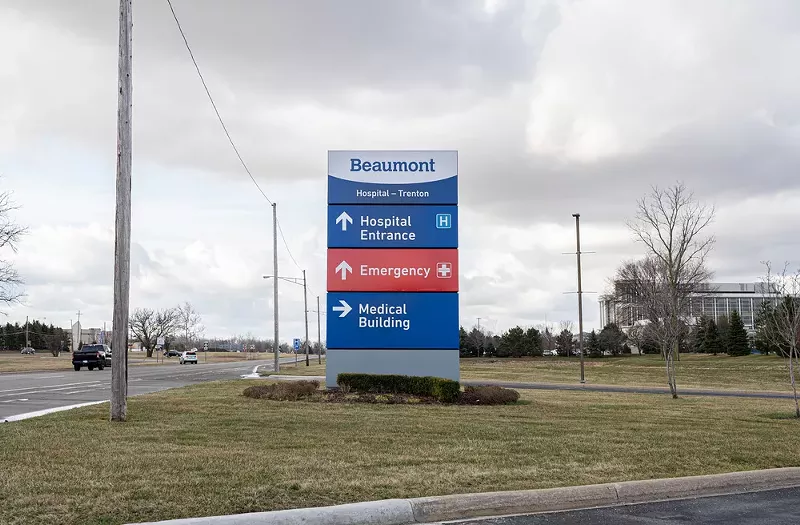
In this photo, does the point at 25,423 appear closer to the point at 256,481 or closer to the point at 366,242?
the point at 256,481

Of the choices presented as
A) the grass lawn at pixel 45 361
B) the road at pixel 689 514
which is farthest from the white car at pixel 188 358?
the road at pixel 689 514

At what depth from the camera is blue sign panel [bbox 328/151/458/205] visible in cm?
2334

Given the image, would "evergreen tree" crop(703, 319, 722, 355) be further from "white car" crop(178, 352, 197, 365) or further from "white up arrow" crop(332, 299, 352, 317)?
"white up arrow" crop(332, 299, 352, 317)

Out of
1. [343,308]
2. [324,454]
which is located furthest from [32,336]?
[324,454]

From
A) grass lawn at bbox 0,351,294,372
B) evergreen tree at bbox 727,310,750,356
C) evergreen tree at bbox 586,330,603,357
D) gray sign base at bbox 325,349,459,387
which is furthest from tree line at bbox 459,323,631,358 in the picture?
gray sign base at bbox 325,349,459,387

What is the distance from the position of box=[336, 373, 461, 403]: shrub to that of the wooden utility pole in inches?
326

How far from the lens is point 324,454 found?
9.70 metres

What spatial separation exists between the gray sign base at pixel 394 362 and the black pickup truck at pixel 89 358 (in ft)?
104

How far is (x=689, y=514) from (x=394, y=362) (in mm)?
16005

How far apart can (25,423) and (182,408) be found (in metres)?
3.60

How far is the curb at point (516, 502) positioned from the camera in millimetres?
6379

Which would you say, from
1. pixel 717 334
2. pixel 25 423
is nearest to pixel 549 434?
pixel 25 423

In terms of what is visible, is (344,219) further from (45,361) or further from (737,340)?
(737,340)

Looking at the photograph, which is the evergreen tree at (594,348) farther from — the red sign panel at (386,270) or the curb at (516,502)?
the curb at (516,502)
